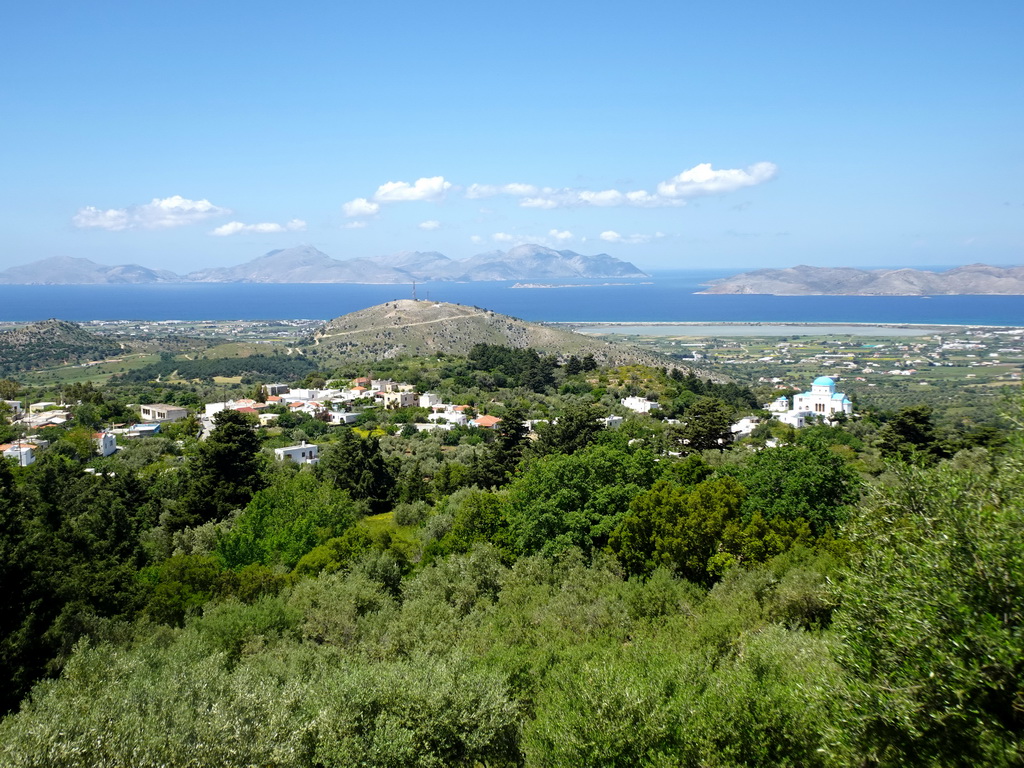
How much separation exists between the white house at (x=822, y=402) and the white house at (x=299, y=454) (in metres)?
32.0

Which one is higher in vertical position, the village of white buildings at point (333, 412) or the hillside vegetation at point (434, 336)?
the hillside vegetation at point (434, 336)

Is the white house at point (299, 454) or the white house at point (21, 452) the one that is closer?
the white house at point (21, 452)

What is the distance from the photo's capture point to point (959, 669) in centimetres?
627

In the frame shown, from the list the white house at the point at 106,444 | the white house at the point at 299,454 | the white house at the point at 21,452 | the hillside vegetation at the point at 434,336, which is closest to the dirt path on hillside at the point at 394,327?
the hillside vegetation at the point at 434,336

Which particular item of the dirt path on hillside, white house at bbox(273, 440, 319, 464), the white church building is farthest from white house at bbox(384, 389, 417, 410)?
the dirt path on hillside

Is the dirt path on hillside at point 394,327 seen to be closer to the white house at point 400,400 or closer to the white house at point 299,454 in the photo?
the white house at point 400,400

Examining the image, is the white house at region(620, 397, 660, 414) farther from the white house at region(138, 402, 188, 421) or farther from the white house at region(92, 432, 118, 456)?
the white house at region(138, 402, 188, 421)

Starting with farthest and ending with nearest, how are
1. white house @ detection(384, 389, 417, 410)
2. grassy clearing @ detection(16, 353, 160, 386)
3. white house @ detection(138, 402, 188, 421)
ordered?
1. grassy clearing @ detection(16, 353, 160, 386)
2. white house @ detection(384, 389, 417, 410)
3. white house @ detection(138, 402, 188, 421)

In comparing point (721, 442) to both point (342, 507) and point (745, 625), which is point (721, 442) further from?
point (745, 625)

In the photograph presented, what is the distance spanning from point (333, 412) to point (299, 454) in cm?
1265

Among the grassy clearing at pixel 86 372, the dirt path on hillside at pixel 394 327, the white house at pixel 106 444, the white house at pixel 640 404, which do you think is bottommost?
the grassy clearing at pixel 86 372

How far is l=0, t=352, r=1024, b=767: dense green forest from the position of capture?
6.86 meters

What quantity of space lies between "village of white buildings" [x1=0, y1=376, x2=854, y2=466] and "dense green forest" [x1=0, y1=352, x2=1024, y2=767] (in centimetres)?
1470

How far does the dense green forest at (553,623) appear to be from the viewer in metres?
6.86
